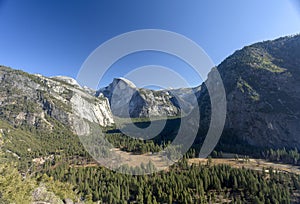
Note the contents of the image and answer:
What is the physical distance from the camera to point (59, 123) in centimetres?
18000

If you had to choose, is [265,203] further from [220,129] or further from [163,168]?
[220,129]

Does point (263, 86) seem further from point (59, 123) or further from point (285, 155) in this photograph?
point (59, 123)

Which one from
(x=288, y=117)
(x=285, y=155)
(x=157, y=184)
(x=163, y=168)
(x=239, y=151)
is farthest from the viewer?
(x=288, y=117)

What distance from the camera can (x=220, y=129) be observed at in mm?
152125

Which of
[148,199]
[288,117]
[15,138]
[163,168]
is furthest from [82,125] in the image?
[288,117]

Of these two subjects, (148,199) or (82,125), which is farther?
(82,125)

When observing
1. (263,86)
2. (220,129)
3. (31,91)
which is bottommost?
(220,129)

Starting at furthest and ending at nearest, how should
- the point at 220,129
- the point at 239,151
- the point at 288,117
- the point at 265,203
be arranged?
the point at 220,129, the point at 288,117, the point at 239,151, the point at 265,203

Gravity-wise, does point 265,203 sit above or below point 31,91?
below

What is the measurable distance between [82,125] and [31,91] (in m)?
59.3

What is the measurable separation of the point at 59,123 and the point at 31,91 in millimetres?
44282

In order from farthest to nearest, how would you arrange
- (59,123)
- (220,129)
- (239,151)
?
(59,123) < (220,129) < (239,151)

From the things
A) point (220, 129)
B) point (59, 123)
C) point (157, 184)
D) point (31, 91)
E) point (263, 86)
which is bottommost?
point (157, 184)

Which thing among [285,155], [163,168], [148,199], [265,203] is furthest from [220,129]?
[148,199]
